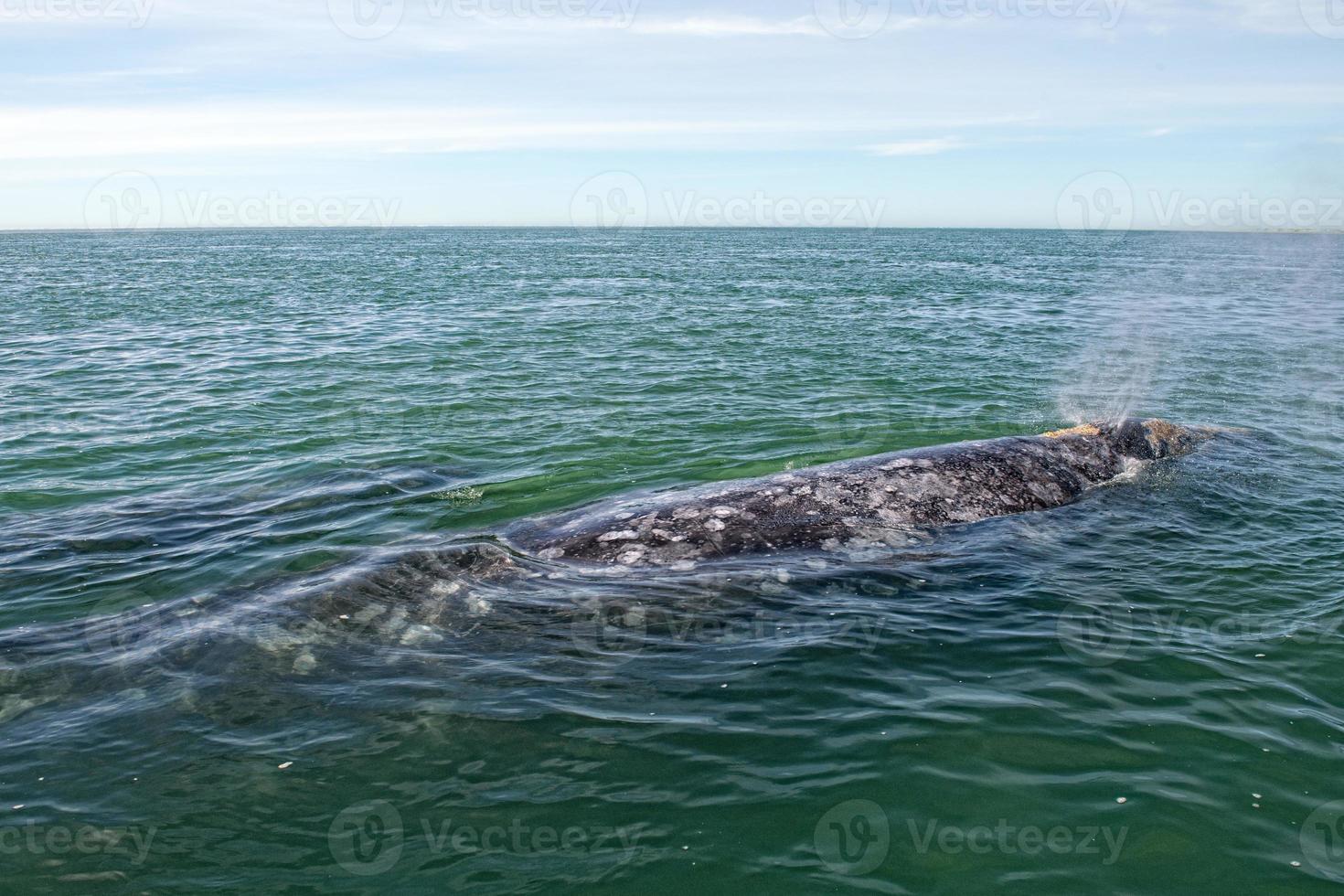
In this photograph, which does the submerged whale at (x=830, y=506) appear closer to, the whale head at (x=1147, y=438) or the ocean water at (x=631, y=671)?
the ocean water at (x=631, y=671)

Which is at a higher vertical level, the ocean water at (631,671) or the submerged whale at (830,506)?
the submerged whale at (830,506)

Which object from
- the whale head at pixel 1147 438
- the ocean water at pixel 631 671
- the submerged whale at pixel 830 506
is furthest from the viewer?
the whale head at pixel 1147 438

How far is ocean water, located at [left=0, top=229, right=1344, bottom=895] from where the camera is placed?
5.39 meters

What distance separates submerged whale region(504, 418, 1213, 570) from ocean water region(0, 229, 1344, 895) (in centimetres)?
37

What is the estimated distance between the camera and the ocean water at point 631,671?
539 cm

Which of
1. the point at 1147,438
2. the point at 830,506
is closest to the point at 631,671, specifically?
the point at 830,506

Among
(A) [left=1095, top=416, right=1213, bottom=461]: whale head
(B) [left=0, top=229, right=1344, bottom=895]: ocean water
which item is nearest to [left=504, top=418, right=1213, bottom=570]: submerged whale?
(B) [left=0, top=229, right=1344, bottom=895]: ocean water

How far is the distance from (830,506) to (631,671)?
3810 millimetres

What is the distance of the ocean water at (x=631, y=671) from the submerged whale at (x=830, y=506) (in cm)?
37

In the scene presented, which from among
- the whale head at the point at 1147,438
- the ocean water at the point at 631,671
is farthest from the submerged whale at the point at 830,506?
the whale head at the point at 1147,438

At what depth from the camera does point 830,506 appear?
1033 centimetres

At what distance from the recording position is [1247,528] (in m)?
10.9

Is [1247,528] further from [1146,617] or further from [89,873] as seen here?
[89,873]

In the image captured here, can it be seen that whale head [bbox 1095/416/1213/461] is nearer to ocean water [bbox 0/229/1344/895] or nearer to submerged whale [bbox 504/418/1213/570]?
ocean water [bbox 0/229/1344/895]
